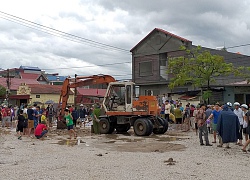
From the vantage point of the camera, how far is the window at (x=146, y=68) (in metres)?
39.7

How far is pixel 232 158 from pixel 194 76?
60.3 feet

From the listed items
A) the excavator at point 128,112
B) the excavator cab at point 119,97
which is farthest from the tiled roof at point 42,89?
the excavator cab at point 119,97

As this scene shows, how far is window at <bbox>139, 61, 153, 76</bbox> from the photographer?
39.7 m

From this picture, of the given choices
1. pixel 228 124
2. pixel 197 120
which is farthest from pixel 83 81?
pixel 228 124

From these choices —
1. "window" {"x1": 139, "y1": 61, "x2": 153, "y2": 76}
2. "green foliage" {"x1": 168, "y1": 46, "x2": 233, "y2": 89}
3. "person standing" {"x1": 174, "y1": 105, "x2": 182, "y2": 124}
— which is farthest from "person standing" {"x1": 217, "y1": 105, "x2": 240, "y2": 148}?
"window" {"x1": 139, "y1": 61, "x2": 153, "y2": 76}

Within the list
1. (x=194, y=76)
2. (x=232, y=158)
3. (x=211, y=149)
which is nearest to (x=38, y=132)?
(x=211, y=149)

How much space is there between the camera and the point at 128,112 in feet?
65.8

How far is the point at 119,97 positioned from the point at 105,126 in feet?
6.54

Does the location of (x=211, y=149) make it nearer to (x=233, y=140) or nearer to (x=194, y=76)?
(x=233, y=140)

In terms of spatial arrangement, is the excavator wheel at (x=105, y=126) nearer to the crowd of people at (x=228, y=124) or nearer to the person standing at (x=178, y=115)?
the person standing at (x=178, y=115)

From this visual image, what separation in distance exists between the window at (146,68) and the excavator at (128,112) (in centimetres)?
1823

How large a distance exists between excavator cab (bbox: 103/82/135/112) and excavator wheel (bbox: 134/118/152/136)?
3.20 ft

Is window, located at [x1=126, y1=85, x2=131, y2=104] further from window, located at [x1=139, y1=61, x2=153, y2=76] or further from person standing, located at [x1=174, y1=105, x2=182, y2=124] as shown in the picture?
window, located at [x1=139, y1=61, x2=153, y2=76]

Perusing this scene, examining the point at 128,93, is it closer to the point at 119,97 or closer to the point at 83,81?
the point at 119,97
